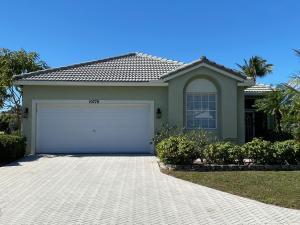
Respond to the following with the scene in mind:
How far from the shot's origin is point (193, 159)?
14.3 meters

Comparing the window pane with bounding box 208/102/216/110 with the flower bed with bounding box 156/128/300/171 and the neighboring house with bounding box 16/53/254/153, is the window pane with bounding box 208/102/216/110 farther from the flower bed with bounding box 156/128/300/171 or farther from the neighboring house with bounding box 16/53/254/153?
the flower bed with bounding box 156/128/300/171

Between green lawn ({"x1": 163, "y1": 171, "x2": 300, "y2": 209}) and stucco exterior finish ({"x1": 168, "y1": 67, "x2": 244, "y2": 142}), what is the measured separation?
6.38m

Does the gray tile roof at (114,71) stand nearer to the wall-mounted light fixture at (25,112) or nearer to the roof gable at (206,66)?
the roof gable at (206,66)

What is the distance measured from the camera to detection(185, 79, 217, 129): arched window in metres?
20.1

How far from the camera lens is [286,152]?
14.5 metres

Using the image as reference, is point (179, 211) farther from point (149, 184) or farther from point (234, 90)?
point (234, 90)

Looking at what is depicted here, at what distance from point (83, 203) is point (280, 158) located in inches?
324

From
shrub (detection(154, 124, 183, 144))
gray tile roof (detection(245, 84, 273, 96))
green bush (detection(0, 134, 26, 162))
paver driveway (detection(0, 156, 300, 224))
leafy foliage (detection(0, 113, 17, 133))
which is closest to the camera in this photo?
paver driveway (detection(0, 156, 300, 224))

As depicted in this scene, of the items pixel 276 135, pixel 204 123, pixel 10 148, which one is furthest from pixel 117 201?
pixel 276 135

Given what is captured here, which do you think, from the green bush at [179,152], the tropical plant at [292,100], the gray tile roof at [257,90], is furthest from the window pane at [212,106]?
the tropical plant at [292,100]

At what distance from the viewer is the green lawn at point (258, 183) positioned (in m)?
9.37

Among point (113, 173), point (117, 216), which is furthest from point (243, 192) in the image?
point (113, 173)

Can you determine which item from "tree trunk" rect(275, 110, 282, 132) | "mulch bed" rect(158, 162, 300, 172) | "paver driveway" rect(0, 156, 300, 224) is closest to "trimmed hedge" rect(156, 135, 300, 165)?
"mulch bed" rect(158, 162, 300, 172)

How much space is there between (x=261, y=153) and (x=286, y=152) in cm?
90
